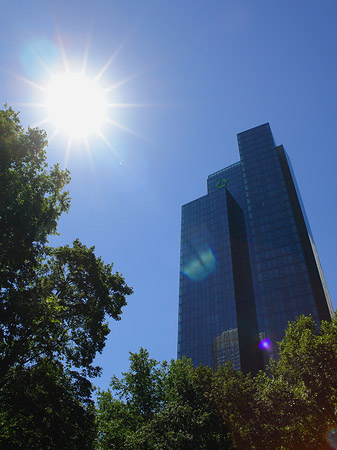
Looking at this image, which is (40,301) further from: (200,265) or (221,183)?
(221,183)

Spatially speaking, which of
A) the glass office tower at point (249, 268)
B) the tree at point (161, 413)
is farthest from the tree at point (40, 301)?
the glass office tower at point (249, 268)

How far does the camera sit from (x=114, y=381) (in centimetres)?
2900

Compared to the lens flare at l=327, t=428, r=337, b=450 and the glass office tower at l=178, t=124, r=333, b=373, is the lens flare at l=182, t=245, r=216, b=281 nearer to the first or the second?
the glass office tower at l=178, t=124, r=333, b=373

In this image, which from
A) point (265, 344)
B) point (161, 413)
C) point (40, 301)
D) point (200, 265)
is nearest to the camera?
point (40, 301)

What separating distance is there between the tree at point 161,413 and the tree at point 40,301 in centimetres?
556

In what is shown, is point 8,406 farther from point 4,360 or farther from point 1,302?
point 1,302

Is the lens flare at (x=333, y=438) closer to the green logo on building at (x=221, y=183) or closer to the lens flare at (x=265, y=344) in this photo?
the lens flare at (x=265, y=344)

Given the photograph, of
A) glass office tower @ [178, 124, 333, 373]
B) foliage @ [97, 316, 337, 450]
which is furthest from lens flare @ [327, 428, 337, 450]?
glass office tower @ [178, 124, 333, 373]

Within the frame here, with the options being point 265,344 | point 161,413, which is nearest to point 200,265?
point 265,344

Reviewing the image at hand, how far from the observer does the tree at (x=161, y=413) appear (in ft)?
68.6

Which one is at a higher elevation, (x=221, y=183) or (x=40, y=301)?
(x=221, y=183)

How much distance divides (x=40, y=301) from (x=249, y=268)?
8883cm

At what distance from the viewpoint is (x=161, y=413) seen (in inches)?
882

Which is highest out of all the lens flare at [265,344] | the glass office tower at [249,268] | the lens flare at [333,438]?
the glass office tower at [249,268]
